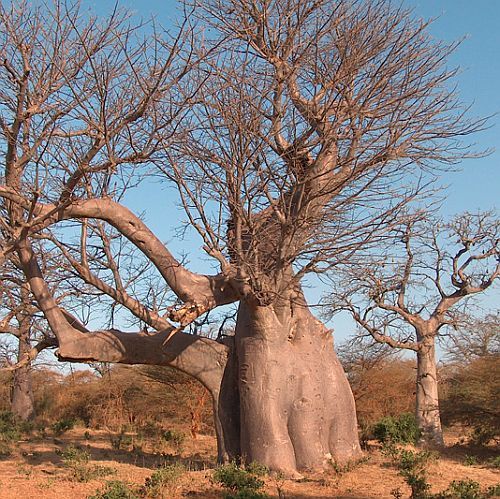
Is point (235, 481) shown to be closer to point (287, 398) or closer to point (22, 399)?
point (287, 398)

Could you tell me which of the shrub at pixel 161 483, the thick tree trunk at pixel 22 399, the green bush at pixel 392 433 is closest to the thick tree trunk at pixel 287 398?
the shrub at pixel 161 483

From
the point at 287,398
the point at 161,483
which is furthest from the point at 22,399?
the point at 161,483

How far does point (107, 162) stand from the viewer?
7023 millimetres

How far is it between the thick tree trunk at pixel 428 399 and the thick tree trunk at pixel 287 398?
219 inches

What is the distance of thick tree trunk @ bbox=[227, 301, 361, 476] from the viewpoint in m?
7.58

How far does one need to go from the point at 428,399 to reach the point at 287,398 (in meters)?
6.82

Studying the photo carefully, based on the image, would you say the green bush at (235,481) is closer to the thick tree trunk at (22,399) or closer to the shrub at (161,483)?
the shrub at (161,483)

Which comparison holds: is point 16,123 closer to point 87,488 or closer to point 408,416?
point 87,488

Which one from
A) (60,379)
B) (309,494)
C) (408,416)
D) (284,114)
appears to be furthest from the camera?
(60,379)

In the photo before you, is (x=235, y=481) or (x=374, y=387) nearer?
(x=235, y=481)

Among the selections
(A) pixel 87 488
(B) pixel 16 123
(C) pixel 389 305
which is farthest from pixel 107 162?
(C) pixel 389 305

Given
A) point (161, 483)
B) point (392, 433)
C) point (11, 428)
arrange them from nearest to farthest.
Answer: point (161, 483)
point (392, 433)
point (11, 428)

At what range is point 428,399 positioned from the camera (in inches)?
539

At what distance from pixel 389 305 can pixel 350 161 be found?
24.0ft
